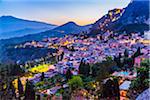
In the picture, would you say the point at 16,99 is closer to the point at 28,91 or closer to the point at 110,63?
the point at 28,91

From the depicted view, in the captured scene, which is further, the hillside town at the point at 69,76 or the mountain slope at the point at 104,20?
the mountain slope at the point at 104,20

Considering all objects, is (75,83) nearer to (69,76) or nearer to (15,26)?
(69,76)

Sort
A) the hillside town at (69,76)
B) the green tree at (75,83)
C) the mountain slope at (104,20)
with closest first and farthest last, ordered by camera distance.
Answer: the hillside town at (69,76) → the mountain slope at (104,20) → the green tree at (75,83)

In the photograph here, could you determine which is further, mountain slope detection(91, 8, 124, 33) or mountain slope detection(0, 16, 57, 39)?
mountain slope detection(91, 8, 124, 33)

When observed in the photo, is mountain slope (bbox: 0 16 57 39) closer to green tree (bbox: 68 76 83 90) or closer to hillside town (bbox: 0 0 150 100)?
hillside town (bbox: 0 0 150 100)

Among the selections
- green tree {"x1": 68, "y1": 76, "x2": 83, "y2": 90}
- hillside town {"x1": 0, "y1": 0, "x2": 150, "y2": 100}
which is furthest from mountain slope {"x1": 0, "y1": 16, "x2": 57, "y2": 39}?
green tree {"x1": 68, "y1": 76, "x2": 83, "y2": 90}

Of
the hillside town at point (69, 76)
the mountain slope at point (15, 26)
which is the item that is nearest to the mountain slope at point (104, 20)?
the hillside town at point (69, 76)

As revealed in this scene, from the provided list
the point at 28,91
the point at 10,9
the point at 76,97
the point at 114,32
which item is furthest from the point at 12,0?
the point at 114,32

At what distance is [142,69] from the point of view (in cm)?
354

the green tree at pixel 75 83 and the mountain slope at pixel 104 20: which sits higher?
the mountain slope at pixel 104 20

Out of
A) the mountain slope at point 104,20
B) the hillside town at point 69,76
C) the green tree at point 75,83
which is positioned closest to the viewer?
the hillside town at point 69,76

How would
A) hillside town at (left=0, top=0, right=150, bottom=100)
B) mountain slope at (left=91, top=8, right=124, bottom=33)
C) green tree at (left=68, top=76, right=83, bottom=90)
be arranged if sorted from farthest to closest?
green tree at (left=68, top=76, right=83, bottom=90) < mountain slope at (left=91, top=8, right=124, bottom=33) < hillside town at (left=0, top=0, right=150, bottom=100)

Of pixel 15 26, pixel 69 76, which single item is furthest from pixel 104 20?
pixel 15 26

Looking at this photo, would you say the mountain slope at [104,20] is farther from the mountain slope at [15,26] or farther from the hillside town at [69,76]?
the mountain slope at [15,26]
